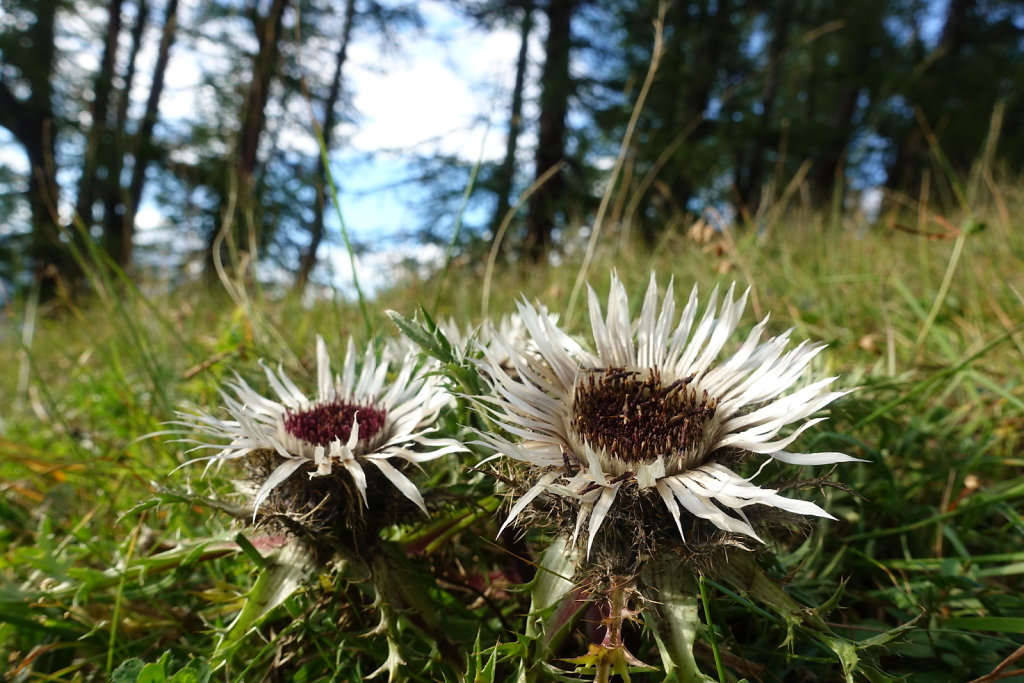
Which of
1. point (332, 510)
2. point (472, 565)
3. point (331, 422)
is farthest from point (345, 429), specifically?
point (472, 565)

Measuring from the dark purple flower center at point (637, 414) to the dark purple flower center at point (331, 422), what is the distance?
0.35 metres

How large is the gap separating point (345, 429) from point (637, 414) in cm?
50

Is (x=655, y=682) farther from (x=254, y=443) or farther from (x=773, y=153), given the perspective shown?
(x=773, y=153)

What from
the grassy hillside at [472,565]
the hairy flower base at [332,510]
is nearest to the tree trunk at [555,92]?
the grassy hillside at [472,565]

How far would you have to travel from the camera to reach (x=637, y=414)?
3.04 ft

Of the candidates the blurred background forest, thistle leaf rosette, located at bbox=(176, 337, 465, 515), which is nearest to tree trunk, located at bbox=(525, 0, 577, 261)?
the blurred background forest

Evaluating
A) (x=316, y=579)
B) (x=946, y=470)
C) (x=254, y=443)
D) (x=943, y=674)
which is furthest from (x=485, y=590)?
(x=946, y=470)

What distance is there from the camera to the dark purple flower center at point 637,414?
86 cm

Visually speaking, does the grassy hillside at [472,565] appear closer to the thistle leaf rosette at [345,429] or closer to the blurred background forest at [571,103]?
the thistle leaf rosette at [345,429]

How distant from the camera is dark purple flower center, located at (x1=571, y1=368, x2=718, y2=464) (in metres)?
0.86

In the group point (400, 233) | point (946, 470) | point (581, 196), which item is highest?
point (581, 196)

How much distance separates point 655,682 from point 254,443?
0.70 metres

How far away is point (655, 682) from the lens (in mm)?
863

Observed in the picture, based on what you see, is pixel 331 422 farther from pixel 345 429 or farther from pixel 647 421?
pixel 647 421
